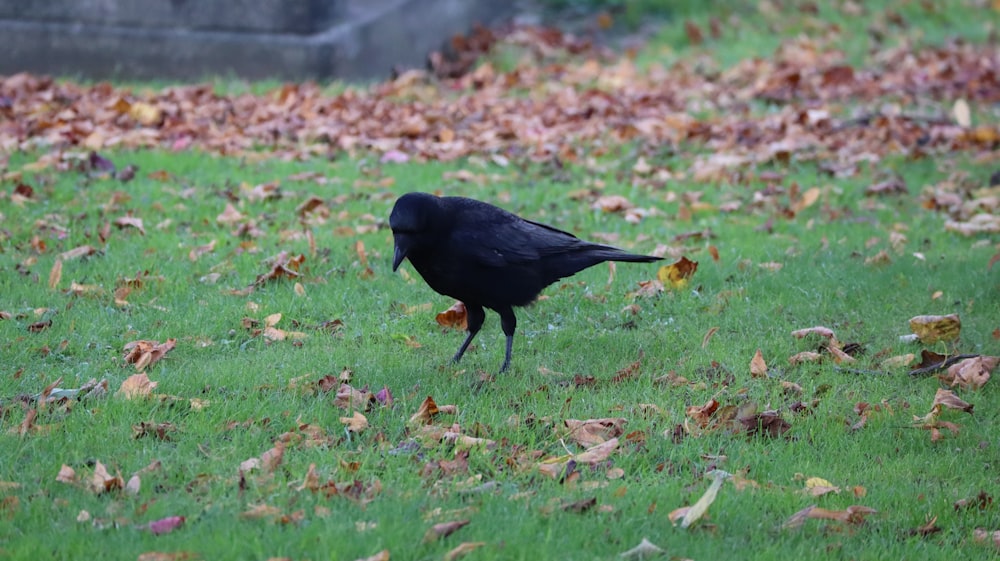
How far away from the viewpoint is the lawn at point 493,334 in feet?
12.3

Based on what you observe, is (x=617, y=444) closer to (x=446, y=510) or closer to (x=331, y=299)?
(x=446, y=510)

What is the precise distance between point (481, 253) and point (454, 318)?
3.25 feet

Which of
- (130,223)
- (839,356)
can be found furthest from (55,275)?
(839,356)

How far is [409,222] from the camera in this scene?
4844mm

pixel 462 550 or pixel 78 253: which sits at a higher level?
pixel 462 550

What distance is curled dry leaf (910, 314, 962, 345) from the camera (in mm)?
5602

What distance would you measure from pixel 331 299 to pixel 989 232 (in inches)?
176

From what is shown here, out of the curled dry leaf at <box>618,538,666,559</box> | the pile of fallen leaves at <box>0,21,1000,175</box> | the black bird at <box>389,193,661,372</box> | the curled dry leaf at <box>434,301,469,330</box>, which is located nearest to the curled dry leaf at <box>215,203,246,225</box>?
the pile of fallen leaves at <box>0,21,1000,175</box>

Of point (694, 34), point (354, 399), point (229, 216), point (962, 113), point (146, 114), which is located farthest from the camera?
point (694, 34)

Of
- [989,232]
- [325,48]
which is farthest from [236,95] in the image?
[989,232]

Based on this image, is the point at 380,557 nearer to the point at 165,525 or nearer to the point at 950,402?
the point at 165,525

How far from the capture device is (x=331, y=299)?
6168 mm

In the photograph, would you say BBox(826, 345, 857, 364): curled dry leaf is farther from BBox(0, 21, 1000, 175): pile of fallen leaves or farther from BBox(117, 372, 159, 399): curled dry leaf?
BBox(0, 21, 1000, 175): pile of fallen leaves

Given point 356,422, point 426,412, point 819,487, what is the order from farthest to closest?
point 426,412 → point 356,422 → point 819,487
